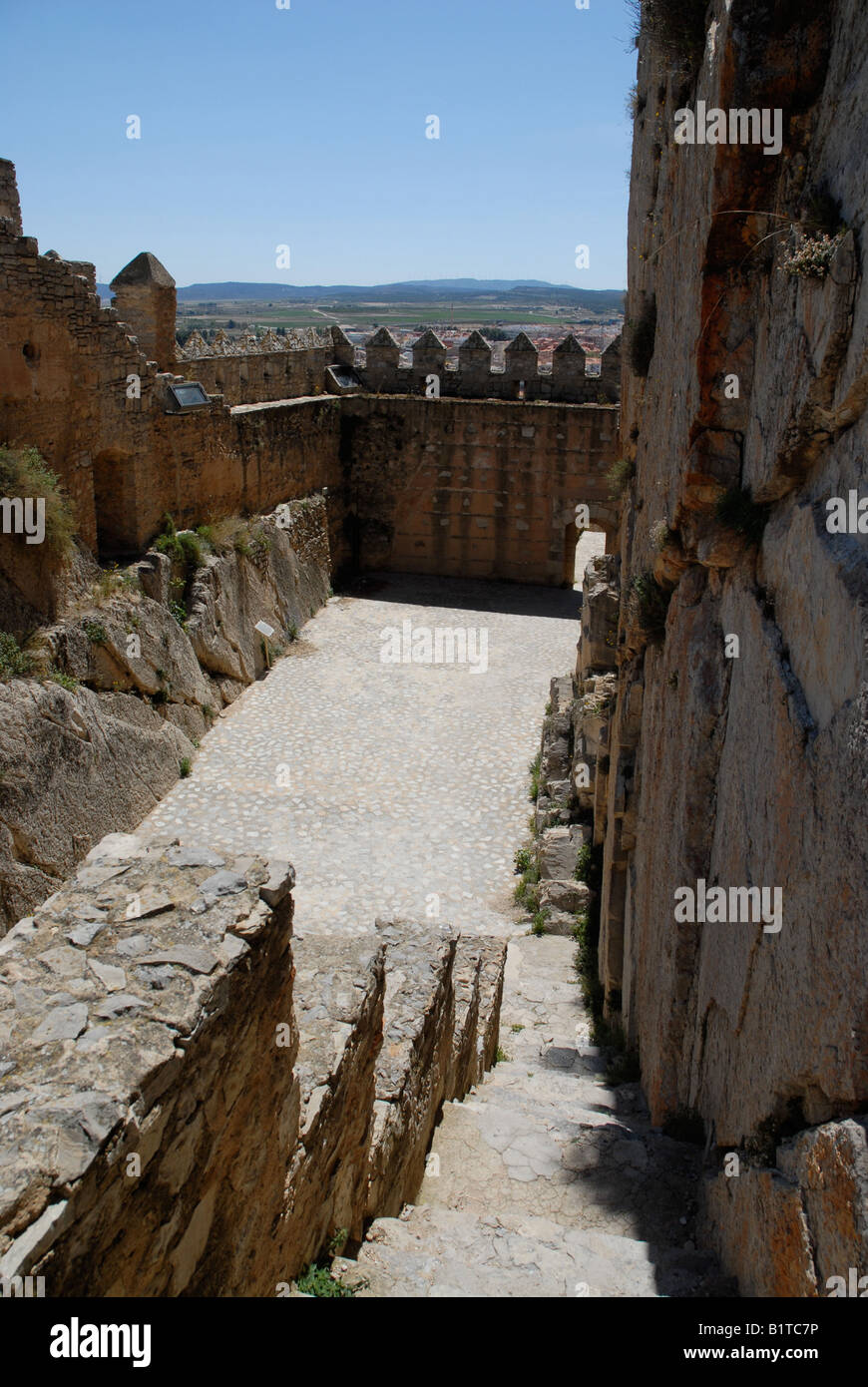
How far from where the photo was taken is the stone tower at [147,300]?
14.5 m

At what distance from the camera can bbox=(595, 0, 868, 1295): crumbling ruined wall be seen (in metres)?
3.07

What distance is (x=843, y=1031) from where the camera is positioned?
2.88 metres

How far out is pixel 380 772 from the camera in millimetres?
12336

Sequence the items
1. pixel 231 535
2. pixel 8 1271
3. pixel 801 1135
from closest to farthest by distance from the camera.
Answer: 1. pixel 8 1271
2. pixel 801 1135
3. pixel 231 535

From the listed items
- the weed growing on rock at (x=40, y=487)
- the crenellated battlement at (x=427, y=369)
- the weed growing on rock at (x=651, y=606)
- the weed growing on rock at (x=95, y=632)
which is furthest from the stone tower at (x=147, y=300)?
the weed growing on rock at (x=651, y=606)

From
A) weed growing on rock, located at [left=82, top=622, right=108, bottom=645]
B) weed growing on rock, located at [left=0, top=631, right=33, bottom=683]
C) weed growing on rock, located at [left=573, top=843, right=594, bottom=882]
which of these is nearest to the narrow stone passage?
weed growing on rock, located at [left=573, top=843, right=594, bottom=882]

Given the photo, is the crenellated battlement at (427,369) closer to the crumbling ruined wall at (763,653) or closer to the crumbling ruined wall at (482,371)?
the crumbling ruined wall at (482,371)

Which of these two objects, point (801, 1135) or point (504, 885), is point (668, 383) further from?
point (504, 885)

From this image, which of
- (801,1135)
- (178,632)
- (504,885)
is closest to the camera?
(801,1135)

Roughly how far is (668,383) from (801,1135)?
4714 millimetres

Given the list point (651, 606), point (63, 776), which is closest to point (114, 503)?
point (63, 776)

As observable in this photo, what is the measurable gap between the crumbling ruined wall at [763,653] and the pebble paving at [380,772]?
3.68 metres

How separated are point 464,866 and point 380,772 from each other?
2.08m
